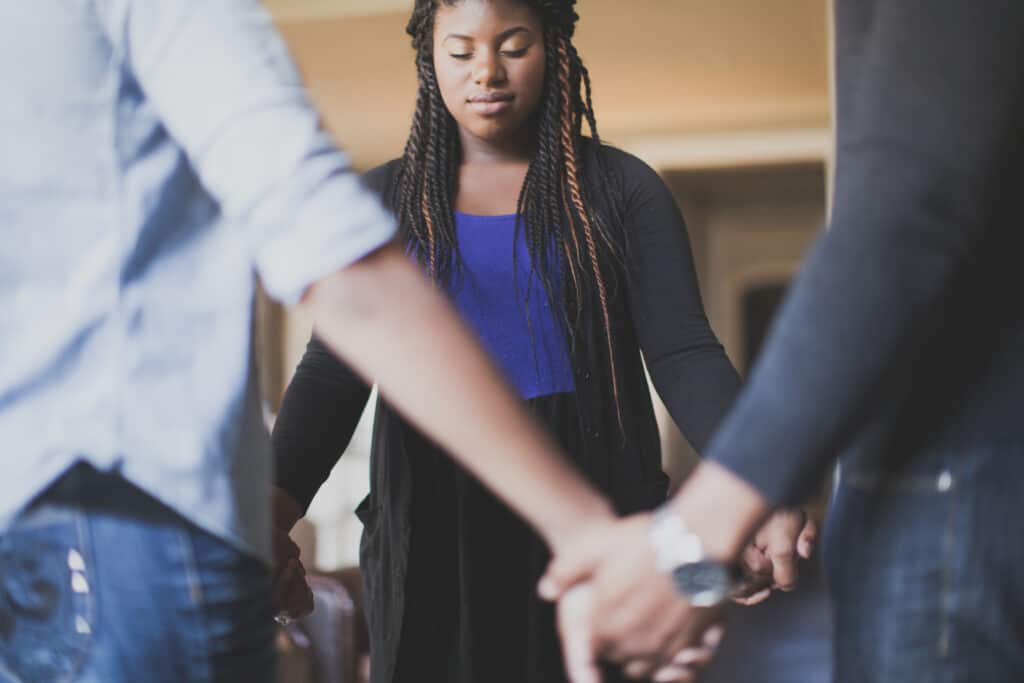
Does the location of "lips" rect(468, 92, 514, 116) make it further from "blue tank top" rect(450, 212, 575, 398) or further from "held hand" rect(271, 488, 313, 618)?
"held hand" rect(271, 488, 313, 618)

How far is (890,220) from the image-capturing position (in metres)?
0.78

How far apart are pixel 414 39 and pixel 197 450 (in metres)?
1.00

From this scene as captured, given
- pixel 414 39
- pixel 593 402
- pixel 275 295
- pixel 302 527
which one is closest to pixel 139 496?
pixel 275 295

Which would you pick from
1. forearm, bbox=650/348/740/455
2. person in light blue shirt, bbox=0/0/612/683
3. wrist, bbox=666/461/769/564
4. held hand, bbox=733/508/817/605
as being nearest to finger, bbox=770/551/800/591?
held hand, bbox=733/508/817/605

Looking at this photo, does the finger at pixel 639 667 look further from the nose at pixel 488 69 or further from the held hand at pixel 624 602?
the nose at pixel 488 69

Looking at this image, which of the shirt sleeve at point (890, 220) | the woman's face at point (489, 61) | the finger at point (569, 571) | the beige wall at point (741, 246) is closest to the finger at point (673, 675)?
the finger at point (569, 571)

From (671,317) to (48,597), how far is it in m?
0.86

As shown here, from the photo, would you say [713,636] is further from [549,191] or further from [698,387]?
[549,191]

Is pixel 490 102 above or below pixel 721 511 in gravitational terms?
above

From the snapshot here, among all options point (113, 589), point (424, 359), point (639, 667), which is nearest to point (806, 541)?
point (639, 667)

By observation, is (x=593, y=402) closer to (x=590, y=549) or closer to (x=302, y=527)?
(x=590, y=549)

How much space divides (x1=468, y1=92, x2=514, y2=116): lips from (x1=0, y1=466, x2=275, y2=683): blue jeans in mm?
851

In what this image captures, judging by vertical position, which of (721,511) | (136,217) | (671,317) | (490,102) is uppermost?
(490,102)

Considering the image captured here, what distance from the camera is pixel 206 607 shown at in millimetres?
741
